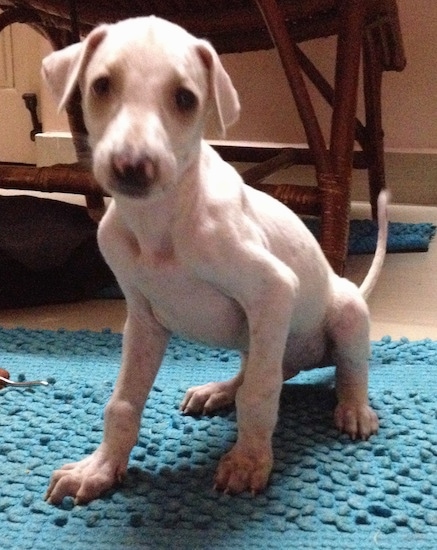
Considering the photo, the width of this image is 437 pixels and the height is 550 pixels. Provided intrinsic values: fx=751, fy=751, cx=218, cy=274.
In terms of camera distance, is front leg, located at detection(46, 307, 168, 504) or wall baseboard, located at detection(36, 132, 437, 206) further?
wall baseboard, located at detection(36, 132, 437, 206)

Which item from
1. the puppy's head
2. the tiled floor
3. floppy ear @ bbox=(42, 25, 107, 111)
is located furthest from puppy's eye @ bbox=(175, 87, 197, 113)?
the tiled floor

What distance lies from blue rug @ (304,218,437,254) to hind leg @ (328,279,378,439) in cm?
81

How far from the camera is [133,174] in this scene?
0.67 m

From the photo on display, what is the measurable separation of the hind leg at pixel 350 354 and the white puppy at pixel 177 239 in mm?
23

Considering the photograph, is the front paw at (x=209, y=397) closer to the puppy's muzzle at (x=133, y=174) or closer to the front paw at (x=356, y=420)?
the front paw at (x=356, y=420)

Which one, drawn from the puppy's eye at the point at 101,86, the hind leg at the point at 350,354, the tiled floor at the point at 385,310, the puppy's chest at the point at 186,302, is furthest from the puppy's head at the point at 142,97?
the tiled floor at the point at 385,310

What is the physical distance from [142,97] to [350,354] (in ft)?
1.49

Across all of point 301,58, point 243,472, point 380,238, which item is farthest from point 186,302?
point 301,58

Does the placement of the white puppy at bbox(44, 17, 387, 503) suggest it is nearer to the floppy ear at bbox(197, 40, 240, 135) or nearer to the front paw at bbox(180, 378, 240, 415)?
the floppy ear at bbox(197, 40, 240, 135)

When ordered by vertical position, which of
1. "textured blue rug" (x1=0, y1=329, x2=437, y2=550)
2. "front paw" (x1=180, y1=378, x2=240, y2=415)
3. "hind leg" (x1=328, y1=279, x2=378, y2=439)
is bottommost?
"textured blue rug" (x1=0, y1=329, x2=437, y2=550)

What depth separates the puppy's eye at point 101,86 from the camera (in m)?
0.71

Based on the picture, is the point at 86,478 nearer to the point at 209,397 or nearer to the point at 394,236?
the point at 209,397

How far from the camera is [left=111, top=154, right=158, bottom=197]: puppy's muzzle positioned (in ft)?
2.18

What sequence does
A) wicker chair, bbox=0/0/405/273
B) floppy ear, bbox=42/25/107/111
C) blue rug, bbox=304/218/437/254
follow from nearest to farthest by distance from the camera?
1. floppy ear, bbox=42/25/107/111
2. wicker chair, bbox=0/0/405/273
3. blue rug, bbox=304/218/437/254
